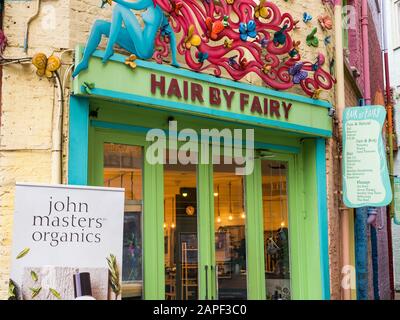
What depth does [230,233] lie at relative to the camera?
635 centimetres

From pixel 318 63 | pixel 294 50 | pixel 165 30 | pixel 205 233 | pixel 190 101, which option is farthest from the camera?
pixel 318 63

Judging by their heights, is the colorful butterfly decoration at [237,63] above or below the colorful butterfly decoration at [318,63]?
below

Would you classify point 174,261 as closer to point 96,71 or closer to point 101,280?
point 101,280

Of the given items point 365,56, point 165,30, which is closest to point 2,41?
point 165,30

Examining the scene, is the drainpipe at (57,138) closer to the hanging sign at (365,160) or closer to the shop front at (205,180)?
the shop front at (205,180)

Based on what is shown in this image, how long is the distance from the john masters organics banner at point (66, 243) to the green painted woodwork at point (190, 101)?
108cm

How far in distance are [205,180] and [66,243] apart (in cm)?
228

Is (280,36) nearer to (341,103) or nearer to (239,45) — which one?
(239,45)

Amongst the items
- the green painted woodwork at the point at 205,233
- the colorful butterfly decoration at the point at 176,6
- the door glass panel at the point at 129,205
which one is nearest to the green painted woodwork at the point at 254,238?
the green painted woodwork at the point at 205,233

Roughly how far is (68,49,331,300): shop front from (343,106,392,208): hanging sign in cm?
30

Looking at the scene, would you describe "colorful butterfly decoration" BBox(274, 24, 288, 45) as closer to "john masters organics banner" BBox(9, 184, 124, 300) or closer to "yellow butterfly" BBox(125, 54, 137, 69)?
"yellow butterfly" BBox(125, 54, 137, 69)

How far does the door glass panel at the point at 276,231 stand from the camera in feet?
22.1

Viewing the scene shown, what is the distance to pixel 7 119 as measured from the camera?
482 centimetres

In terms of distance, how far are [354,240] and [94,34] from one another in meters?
5.41
